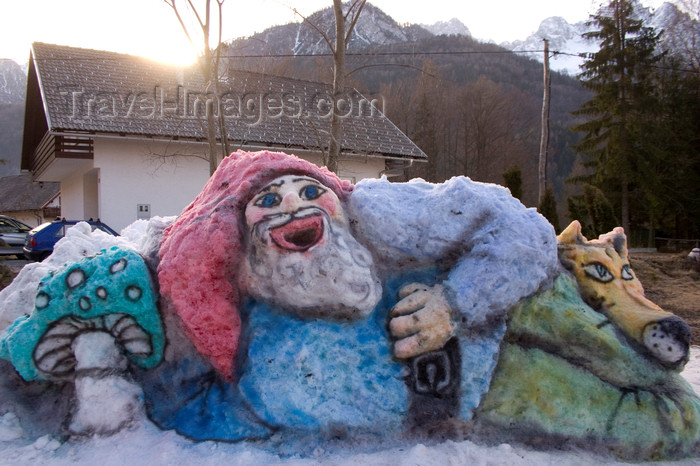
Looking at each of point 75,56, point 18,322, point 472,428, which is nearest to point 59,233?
point 75,56

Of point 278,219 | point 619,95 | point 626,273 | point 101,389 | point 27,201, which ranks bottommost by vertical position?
point 101,389

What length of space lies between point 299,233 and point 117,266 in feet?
2.67

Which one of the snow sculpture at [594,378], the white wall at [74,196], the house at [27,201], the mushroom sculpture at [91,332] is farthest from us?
the house at [27,201]

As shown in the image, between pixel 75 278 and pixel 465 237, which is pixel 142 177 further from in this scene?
pixel 465 237

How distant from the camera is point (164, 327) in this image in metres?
2.28

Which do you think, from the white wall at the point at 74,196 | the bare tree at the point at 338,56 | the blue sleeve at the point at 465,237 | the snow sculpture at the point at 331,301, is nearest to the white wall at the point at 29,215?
the white wall at the point at 74,196

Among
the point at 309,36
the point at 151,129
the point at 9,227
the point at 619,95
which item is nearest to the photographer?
the point at 151,129

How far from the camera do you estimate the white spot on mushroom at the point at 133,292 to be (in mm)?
2219

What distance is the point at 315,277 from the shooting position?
213cm

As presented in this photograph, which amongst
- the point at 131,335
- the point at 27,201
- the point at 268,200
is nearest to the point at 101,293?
the point at 131,335

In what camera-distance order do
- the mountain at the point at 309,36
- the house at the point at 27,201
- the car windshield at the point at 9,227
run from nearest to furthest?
the mountain at the point at 309,36, the car windshield at the point at 9,227, the house at the point at 27,201

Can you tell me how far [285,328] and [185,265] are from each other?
0.49 m

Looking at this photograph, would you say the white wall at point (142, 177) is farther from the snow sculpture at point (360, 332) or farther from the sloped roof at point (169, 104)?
the snow sculpture at point (360, 332)

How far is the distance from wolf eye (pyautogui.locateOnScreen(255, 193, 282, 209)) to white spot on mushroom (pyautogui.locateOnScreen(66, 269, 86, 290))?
0.81 m
